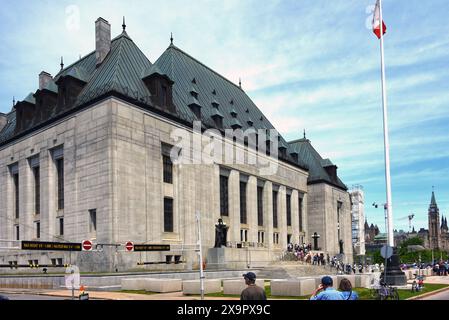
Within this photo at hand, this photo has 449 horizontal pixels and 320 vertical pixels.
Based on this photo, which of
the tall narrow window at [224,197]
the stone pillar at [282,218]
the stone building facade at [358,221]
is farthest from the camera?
the stone building facade at [358,221]

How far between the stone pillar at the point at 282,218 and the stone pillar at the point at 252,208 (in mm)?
7733

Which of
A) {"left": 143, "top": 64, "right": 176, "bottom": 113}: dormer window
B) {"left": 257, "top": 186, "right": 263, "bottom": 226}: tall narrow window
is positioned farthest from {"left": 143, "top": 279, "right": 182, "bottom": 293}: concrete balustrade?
{"left": 257, "top": 186, "right": 263, "bottom": 226}: tall narrow window

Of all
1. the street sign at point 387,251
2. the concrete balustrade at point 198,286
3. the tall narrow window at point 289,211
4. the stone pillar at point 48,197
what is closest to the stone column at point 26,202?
the stone pillar at point 48,197

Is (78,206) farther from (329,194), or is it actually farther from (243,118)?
(329,194)

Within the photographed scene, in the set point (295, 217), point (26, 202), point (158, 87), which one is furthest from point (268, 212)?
point (26, 202)

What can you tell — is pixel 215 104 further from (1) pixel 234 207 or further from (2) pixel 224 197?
(1) pixel 234 207

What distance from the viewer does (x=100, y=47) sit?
54188 mm

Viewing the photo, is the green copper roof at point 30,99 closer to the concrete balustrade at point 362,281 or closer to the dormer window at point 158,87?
the dormer window at point 158,87

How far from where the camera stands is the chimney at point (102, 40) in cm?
5353

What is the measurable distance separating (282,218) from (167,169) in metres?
27.7

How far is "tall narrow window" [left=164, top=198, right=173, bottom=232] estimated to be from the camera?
165ft

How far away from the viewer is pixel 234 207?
62094 millimetres
